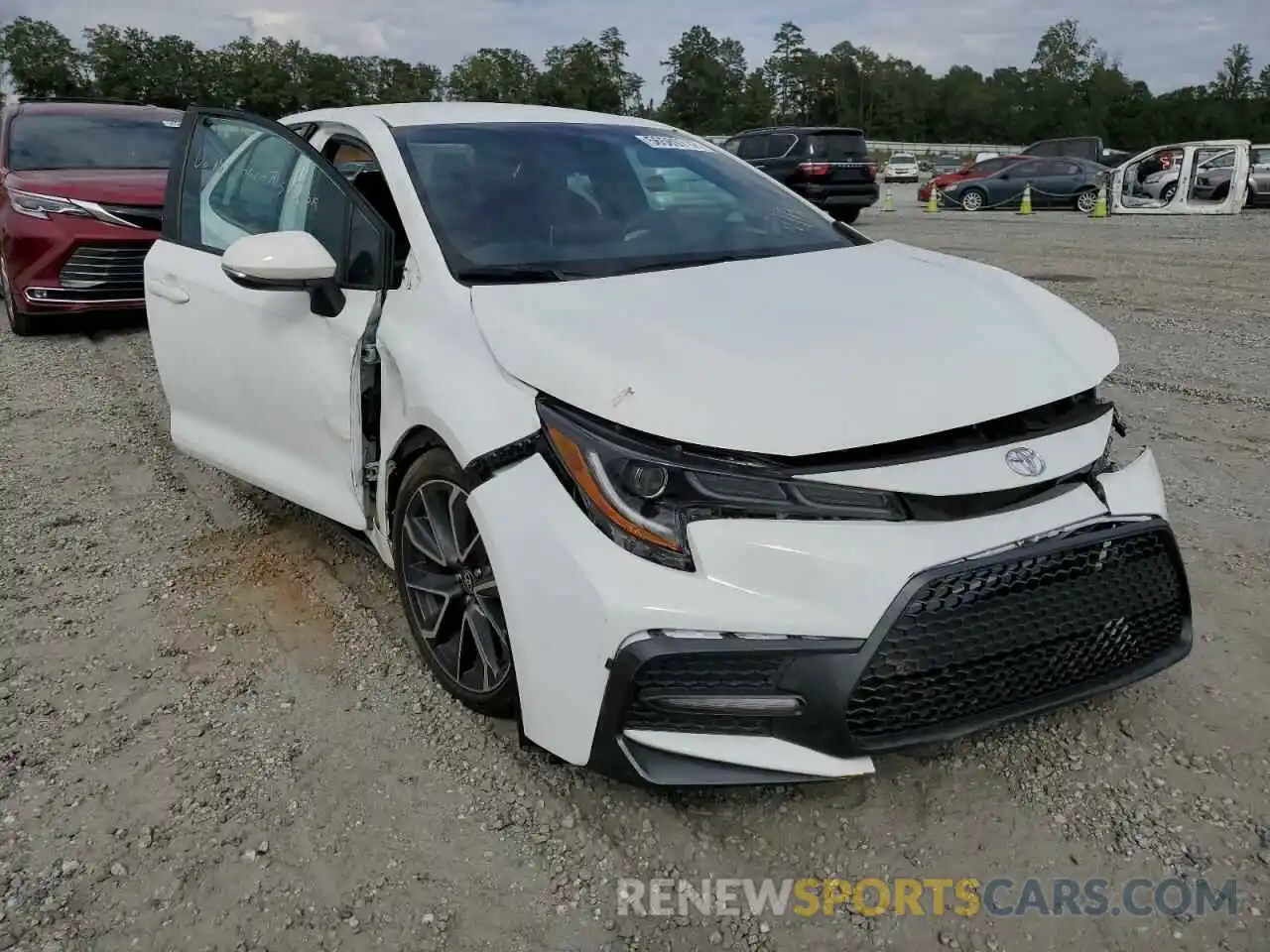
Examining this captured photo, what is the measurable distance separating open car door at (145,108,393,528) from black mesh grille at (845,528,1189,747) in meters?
1.68

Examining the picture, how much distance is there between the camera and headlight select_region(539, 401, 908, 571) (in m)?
2.05

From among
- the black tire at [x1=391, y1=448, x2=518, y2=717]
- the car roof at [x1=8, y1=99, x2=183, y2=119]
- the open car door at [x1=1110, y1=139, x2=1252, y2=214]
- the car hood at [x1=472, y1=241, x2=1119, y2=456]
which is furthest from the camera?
the open car door at [x1=1110, y1=139, x2=1252, y2=214]

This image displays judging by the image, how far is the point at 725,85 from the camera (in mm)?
101625

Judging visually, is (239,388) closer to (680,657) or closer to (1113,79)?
(680,657)

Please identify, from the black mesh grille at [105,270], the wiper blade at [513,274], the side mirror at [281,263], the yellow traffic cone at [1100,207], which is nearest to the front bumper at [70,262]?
the black mesh grille at [105,270]

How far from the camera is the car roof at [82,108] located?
851 cm

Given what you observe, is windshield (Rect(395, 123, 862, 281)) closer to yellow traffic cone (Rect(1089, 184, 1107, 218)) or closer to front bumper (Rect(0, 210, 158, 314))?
front bumper (Rect(0, 210, 158, 314))

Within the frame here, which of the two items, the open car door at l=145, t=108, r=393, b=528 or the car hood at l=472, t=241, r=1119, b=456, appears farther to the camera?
the open car door at l=145, t=108, r=393, b=528

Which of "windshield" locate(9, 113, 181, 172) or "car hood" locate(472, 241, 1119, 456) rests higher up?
"windshield" locate(9, 113, 181, 172)

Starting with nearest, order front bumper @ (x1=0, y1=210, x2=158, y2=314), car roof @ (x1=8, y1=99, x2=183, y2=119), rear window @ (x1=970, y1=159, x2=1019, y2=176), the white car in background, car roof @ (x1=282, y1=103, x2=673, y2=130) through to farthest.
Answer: car roof @ (x1=282, y1=103, x2=673, y2=130)
front bumper @ (x1=0, y1=210, x2=158, y2=314)
car roof @ (x1=8, y1=99, x2=183, y2=119)
rear window @ (x1=970, y1=159, x2=1019, y2=176)
the white car in background

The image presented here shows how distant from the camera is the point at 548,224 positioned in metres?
3.03

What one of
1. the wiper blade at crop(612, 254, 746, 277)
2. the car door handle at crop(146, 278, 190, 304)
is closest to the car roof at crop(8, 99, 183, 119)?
the car door handle at crop(146, 278, 190, 304)

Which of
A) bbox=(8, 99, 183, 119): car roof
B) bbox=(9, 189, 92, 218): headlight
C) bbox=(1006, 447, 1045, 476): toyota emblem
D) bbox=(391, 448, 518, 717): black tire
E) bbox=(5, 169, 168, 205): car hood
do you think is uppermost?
bbox=(8, 99, 183, 119): car roof

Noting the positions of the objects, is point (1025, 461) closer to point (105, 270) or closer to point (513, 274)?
point (513, 274)
